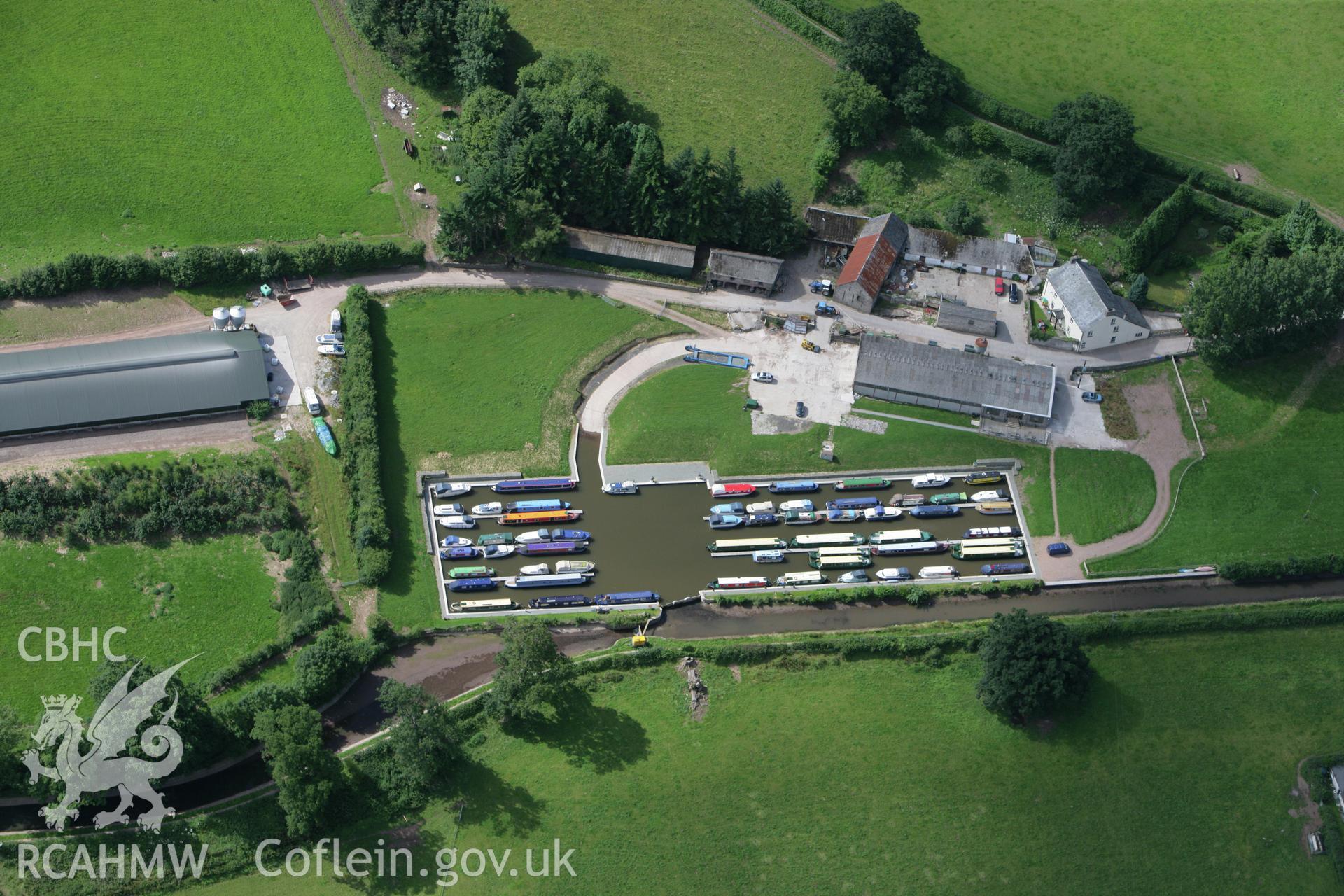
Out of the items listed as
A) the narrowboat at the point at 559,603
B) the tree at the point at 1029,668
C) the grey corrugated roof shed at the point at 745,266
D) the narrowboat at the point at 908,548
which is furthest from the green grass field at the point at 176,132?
the tree at the point at 1029,668

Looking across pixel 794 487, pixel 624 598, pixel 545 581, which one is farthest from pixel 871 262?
pixel 545 581

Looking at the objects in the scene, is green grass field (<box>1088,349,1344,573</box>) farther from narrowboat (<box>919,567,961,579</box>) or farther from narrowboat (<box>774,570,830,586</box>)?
narrowboat (<box>774,570,830,586</box>)

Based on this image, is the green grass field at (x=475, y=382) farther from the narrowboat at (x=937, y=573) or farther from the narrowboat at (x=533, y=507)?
the narrowboat at (x=937, y=573)

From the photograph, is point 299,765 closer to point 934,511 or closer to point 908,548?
point 908,548

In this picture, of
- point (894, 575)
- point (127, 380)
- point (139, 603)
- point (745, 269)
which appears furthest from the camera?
point (745, 269)

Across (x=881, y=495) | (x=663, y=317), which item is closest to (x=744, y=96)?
(x=663, y=317)
